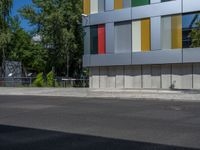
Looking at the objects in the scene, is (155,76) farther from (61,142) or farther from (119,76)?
(61,142)

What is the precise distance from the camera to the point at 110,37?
34000mm

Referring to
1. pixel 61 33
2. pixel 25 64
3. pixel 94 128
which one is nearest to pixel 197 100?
pixel 94 128

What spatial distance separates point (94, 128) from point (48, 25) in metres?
38.8

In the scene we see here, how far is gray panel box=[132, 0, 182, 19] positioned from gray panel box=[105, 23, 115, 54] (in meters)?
2.35

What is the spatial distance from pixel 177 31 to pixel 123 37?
4.98 meters

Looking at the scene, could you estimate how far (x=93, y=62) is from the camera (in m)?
35.2

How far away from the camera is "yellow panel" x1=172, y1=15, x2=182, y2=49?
30.2m

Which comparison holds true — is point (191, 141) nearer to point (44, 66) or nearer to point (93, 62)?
point (93, 62)

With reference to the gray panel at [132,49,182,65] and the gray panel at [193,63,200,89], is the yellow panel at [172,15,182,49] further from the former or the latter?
the gray panel at [193,63,200,89]

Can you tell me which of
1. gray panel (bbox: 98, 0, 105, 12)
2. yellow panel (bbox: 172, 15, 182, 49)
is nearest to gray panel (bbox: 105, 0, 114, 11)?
gray panel (bbox: 98, 0, 105, 12)

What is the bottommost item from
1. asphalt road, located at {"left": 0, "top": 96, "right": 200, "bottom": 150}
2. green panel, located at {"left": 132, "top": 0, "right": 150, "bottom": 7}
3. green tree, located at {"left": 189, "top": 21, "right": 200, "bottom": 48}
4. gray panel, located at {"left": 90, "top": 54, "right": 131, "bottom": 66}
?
asphalt road, located at {"left": 0, "top": 96, "right": 200, "bottom": 150}

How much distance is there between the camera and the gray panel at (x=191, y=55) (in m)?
28.6

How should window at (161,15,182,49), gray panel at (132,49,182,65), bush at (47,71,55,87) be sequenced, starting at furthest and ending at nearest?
bush at (47,71,55,87) → window at (161,15,182,49) → gray panel at (132,49,182,65)

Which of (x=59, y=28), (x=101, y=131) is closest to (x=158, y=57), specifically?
(x=59, y=28)
